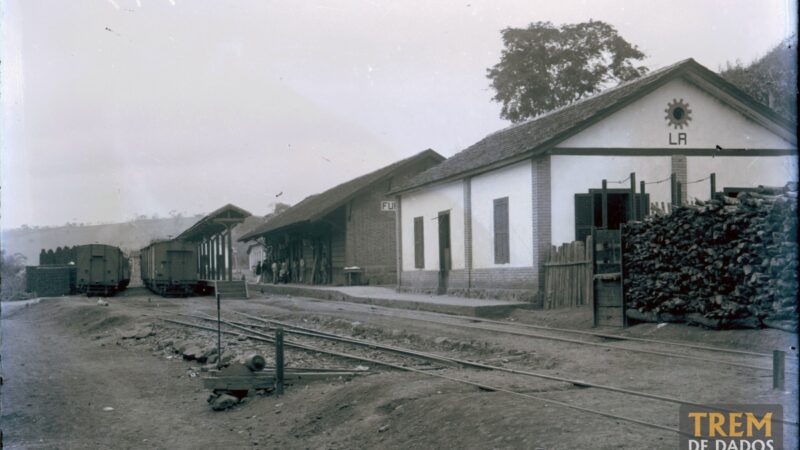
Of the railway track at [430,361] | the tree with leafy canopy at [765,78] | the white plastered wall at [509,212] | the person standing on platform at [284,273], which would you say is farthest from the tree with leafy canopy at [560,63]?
the railway track at [430,361]

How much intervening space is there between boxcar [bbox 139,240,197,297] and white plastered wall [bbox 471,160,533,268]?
17.5 metres

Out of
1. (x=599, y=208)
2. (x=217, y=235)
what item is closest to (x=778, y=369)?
(x=599, y=208)

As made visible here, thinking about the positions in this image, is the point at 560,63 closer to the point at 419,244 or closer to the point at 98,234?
the point at 419,244

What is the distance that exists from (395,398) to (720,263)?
6371 mm

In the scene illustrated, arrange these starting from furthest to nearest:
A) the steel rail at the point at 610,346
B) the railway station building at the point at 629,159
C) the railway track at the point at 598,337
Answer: the railway station building at the point at 629,159, the railway track at the point at 598,337, the steel rail at the point at 610,346

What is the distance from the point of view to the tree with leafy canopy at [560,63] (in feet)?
138

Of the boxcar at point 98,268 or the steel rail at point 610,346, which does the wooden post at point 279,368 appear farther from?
the boxcar at point 98,268

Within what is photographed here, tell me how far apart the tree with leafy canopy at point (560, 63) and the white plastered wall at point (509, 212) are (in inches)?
776

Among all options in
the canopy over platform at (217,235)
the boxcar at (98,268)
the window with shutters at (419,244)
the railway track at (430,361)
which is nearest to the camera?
the railway track at (430,361)

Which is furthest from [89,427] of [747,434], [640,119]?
[640,119]

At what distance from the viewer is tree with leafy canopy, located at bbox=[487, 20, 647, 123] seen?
4203 cm

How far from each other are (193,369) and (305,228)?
84.4 ft

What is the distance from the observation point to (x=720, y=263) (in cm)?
1250

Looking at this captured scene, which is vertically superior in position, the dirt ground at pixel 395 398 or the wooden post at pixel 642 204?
the wooden post at pixel 642 204
